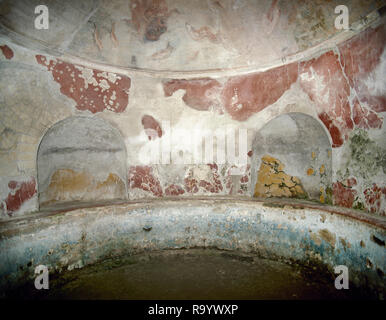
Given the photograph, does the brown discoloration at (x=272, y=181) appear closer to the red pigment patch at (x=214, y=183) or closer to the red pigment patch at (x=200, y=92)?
the red pigment patch at (x=214, y=183)

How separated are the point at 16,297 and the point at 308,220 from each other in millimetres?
4543

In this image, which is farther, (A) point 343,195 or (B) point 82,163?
(B) point 82,163

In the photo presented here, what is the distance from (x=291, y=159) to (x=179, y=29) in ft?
12.0

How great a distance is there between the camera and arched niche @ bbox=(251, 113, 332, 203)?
510 centimetres

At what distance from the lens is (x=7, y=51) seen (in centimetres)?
393

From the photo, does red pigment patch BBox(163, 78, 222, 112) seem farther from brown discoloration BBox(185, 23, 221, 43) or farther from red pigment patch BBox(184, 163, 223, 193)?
red pigment patch BBox(184, 163, 223, 193)

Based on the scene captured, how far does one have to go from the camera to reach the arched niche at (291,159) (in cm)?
510

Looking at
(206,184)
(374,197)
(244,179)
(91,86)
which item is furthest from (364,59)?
(91,86)

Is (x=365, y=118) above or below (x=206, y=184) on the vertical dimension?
above

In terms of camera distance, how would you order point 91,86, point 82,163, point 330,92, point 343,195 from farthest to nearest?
point 82,163 < point 91,86 < point 330,92 < point 343,195

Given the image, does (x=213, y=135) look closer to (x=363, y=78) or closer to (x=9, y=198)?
(x=363, y=78)

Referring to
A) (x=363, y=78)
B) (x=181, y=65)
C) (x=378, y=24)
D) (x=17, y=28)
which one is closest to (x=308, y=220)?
(x=363, y=78)

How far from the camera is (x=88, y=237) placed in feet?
14.4

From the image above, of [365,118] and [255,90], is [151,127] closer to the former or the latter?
[255,90]
